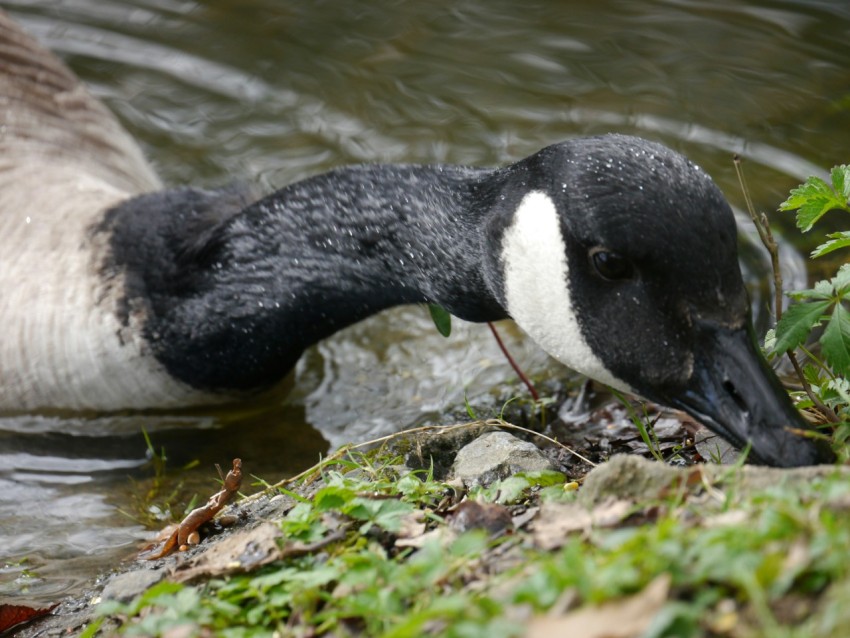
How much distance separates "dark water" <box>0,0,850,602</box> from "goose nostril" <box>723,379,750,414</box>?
97.4 inches

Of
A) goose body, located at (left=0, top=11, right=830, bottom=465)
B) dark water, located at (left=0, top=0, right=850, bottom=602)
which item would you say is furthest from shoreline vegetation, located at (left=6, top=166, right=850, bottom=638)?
dark water, located at (left=0, top=0, right=850, bottom=602)

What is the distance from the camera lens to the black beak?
335 cm

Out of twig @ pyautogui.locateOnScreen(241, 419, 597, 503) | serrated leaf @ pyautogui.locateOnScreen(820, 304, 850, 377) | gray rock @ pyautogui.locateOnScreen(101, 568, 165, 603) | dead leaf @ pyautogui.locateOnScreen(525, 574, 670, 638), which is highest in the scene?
serrated leaf @ pyautogui.locateOnScreen(820, 304, 850, 377)

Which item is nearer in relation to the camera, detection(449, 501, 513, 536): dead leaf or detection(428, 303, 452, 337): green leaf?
detection(449, 501, 513, 536): dead leaf

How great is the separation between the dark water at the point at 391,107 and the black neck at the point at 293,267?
66 centimetres

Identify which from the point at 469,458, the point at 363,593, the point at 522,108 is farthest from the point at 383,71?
the point at 363,593

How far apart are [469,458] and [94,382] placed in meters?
2.47

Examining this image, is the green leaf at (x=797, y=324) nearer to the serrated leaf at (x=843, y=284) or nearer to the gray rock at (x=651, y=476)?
the serrated leaf at (x=843, y=284)

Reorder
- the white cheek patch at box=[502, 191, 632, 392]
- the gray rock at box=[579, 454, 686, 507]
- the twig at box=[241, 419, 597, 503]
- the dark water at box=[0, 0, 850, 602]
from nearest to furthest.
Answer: the gray rock at box=[579, 454, 686, 507] < the white cheek patch at box=[502, 191, 632, 392] < the twig at box=[241, 419, 597, 503] < the dark water at box=[0, 0, 850, 602]

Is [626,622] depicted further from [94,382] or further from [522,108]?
[522,108]

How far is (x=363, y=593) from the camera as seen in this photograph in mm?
2816

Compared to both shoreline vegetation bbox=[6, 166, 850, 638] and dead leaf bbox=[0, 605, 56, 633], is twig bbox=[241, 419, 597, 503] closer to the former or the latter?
shoreline vegetation bbox=[6, 166, 850, 638]

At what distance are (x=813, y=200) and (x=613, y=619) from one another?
2.18 m

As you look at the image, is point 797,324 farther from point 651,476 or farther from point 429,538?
point 429,538
